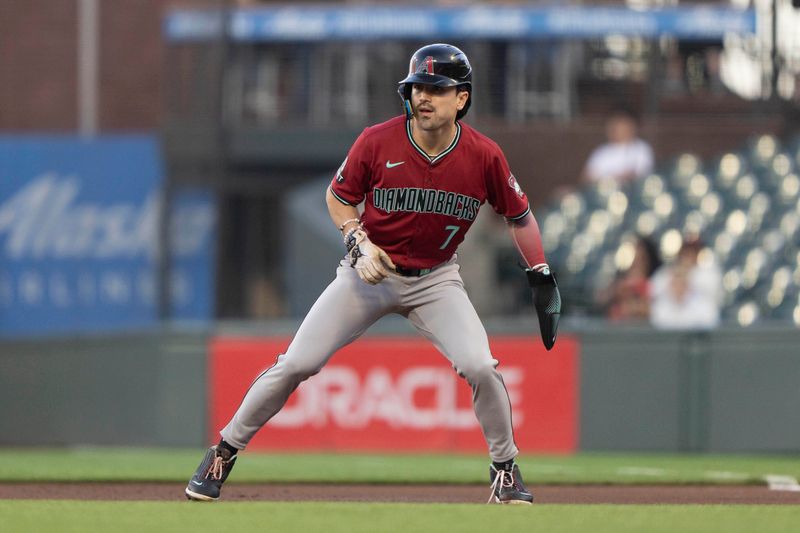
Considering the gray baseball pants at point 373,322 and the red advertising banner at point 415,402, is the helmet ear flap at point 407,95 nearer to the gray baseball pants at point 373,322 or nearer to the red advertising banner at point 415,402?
the gray baseball pants at point 373,322

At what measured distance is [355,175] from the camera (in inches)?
257

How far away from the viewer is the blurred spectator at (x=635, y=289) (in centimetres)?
1238

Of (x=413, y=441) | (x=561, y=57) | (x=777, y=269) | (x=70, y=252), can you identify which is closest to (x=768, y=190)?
(x=777, y=269)

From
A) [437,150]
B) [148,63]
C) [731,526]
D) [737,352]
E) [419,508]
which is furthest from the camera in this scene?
[148,63]

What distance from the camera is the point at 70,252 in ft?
58.1

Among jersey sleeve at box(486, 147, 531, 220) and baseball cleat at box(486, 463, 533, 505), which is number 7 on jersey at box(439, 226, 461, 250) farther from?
baseball cleat at box(486, 463, 533, 505)

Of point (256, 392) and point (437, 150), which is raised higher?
point (437, 150)

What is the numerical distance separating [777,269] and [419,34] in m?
4.65

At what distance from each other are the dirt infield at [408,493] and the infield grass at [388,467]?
31 cm

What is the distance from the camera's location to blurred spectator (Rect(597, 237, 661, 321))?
40.6 feet

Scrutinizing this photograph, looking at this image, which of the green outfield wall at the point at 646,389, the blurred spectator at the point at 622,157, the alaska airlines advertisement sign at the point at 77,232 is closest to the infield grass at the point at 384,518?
the green outfield wall at the point at 646,389

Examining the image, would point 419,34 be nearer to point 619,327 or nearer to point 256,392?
point 619,327

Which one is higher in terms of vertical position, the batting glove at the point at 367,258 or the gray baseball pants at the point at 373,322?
the batting glove at the point at 367,258

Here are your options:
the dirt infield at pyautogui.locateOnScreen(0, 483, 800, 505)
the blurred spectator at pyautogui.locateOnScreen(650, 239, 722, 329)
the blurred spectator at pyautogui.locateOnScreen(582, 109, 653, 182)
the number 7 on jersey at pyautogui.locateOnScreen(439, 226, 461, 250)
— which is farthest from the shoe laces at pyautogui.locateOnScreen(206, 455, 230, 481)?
the blurred spectator at pyautogui.locateOnScreen(582, 109, 653, 182)
